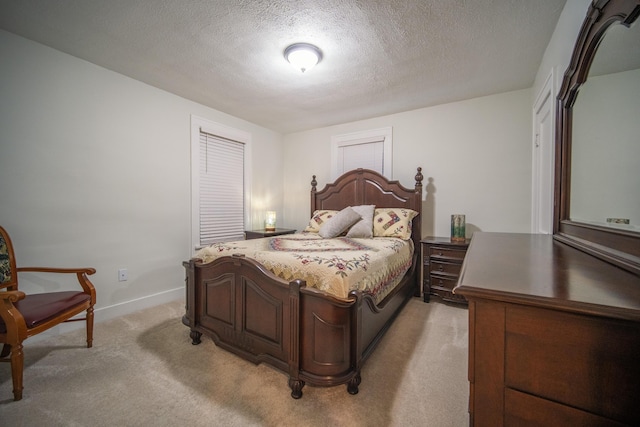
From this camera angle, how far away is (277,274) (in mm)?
1768

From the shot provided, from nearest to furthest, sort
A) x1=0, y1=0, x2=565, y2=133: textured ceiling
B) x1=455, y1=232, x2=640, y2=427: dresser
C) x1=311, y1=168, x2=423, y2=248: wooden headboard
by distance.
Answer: x1=455, y1=232, x2=640, y2=427: dresser, x1=0, y1=0, x2=565, y2=133: textured ceiling, x1=311, y1=168, x2=423, y2=248: wooden headboard

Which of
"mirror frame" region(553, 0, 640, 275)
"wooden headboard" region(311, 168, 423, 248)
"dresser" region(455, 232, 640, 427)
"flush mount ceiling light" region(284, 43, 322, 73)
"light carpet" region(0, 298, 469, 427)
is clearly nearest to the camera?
"dresser" region(455, 232, 640, 427)

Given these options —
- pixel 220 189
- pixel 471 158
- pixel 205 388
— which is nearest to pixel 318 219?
pixel 220 189

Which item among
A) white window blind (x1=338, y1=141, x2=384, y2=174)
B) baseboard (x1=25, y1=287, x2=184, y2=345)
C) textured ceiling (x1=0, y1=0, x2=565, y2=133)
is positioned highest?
textured ceiling (x1=0, y1=0, x2=565, y2=133)

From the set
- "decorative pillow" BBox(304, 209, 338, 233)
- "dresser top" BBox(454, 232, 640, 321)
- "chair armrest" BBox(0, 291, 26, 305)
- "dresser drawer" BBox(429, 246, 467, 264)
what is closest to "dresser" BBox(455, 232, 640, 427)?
"dresser top" BBox(454, 232, 640, 321)

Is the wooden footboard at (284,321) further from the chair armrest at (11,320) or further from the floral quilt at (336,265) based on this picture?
the chair armrest at (11,320)

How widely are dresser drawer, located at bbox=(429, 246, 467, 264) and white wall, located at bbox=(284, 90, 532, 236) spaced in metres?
0.52

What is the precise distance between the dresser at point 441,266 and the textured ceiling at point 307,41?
184 centimetres

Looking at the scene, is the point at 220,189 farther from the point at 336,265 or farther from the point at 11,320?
the point at 336,265

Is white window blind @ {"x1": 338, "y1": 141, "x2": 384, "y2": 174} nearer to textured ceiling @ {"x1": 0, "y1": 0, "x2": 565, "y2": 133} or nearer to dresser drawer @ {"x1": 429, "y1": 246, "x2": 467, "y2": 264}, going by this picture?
textured ceiling @ {"x1": 0, "y1": 0, "x2": 565, "y2": 133}

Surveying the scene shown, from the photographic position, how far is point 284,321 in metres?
1.64

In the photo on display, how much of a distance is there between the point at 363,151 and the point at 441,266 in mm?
2063

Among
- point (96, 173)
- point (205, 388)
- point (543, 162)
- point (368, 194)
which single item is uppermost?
point (543, 162)

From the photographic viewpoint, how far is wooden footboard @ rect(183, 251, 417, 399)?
1518 mm
